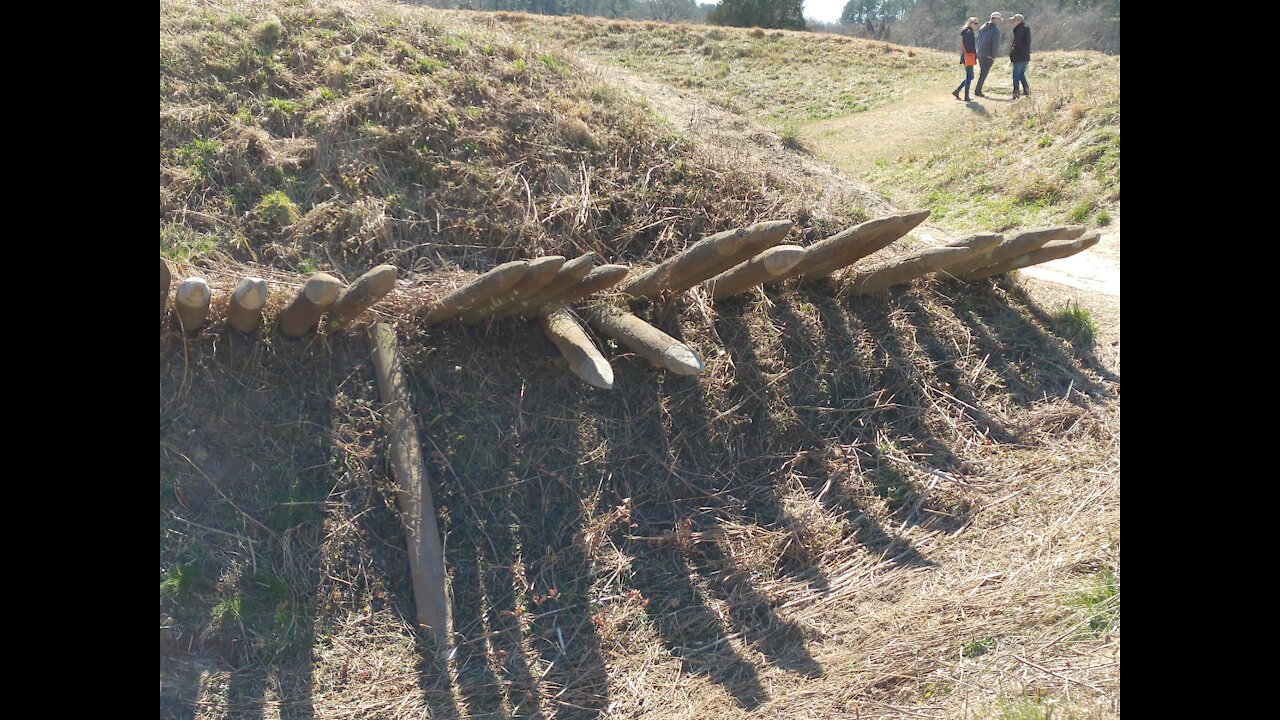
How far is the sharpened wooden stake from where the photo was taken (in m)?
5.25

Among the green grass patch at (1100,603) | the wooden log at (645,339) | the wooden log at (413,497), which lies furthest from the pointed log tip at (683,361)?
the green grass patch at (1100,603)

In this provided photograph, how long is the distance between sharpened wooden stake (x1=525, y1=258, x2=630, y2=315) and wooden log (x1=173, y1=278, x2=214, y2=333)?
77.9 inches

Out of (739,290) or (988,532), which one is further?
(739,290)

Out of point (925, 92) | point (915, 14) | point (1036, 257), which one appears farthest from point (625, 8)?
point (1036, 257)

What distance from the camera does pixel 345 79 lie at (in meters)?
7.11

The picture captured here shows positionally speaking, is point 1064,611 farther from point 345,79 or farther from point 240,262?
point 345,79

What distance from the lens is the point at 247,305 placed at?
185 inches

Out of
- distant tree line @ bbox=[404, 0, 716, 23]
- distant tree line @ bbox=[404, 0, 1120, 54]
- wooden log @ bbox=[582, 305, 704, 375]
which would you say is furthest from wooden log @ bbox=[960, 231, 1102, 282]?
distant tree line @ bbox=[404, 0, 716, 23]

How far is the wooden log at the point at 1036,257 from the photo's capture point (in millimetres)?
7410

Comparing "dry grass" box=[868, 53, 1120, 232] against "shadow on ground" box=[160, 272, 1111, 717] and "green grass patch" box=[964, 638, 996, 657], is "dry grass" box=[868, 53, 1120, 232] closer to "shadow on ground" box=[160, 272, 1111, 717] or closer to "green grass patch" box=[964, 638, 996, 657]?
"shadow on ground" box=[160, 272, 1111, 717]
